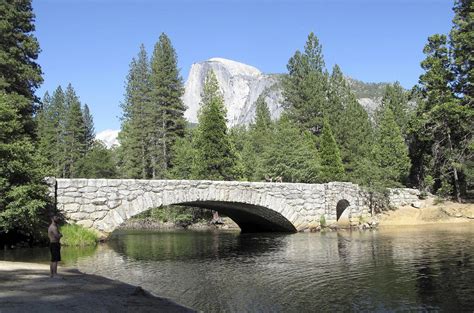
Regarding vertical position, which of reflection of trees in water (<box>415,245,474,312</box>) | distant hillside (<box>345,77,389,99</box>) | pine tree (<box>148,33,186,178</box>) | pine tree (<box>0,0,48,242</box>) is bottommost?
reflection of trees in water (<box>415,245,474,312</box>)

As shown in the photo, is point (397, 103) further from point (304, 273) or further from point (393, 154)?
point (304, 273)

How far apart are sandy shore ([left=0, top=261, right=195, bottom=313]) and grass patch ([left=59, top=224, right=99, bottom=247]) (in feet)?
28.4

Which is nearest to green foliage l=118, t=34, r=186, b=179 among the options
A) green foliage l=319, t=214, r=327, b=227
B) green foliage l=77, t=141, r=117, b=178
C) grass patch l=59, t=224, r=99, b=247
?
green foliage l=77, t=141, r=117, b=178

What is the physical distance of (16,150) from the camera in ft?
58.4

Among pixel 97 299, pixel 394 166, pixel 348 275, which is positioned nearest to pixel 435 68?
pixel 394 166

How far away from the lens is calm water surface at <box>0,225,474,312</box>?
32.3 ft

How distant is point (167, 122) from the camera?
55.2 m

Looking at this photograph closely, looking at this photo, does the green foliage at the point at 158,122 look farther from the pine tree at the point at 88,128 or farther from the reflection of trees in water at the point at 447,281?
the reflection of trees in water at the point at 447,281

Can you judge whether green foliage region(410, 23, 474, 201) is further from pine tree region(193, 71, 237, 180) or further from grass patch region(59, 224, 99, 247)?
grass patch region(59, 224, 99, 247)

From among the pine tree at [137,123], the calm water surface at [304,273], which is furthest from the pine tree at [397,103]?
the calm water surface at [304,273]

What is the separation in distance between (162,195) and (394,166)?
1018 inches

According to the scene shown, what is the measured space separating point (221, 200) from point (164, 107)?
30822 mm

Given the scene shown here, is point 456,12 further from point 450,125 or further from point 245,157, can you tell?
point 245,157

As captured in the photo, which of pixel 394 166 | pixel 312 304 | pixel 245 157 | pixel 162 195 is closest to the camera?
pixel 312 304
